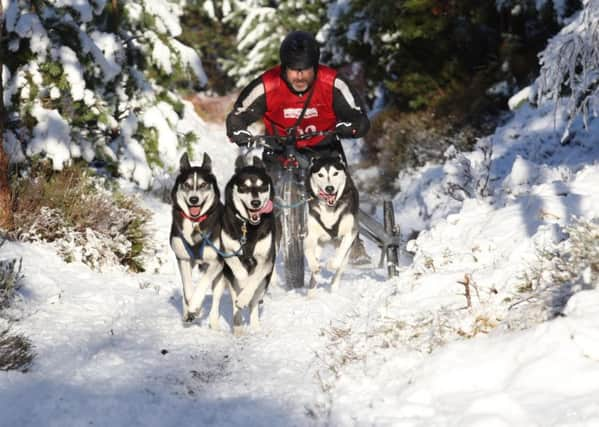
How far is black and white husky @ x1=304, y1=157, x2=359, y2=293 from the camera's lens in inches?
290

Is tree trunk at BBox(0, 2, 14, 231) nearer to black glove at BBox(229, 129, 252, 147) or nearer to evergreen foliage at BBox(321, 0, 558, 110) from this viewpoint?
black glove at BBox(229, 129, 252, 147)

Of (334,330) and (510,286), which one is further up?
(510,286)

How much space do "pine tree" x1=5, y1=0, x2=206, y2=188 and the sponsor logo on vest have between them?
9.66 feet

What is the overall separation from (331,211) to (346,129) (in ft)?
2.84

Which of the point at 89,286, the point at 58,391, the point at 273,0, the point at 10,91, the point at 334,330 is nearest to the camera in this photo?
the point at 58,391

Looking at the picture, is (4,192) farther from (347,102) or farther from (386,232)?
(386,232)

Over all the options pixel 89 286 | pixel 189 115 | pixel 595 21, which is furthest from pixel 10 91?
pixel 189 115

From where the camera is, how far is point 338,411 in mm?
3871

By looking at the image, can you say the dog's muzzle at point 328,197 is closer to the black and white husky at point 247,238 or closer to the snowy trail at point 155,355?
the snowy trail at point 155,355

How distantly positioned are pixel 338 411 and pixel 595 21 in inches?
165

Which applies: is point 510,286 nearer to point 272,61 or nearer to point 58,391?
point 58,391

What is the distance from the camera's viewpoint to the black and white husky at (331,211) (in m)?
7.36

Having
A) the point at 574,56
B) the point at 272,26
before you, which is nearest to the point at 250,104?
the point at 574,56

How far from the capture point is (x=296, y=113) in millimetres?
7871
